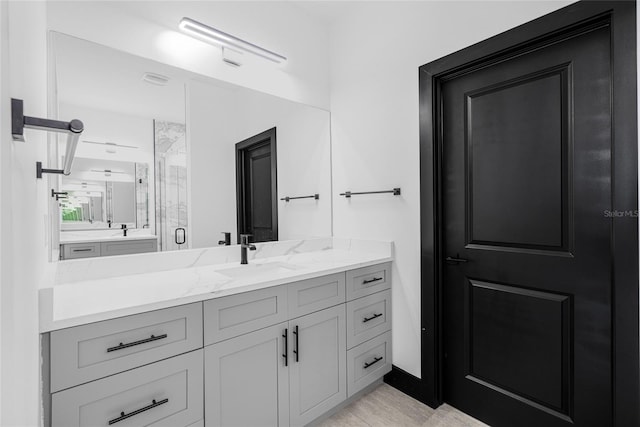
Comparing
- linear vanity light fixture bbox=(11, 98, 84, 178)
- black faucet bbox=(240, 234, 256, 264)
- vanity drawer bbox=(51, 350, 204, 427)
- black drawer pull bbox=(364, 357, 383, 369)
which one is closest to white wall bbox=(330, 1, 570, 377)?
black drawer pull bbox=(364, 357, 383, 369)

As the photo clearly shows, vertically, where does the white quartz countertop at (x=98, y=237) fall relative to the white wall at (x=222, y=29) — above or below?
below

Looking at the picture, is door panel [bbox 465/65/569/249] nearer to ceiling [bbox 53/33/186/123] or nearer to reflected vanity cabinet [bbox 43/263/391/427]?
reflected vanity cabinet [bbox 43/263/391/427]

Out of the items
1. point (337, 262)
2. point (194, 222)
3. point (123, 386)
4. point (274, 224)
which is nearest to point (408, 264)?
point (337, 262)

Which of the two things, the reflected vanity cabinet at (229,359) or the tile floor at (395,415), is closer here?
the reflected vanity cabinet at (229,359)

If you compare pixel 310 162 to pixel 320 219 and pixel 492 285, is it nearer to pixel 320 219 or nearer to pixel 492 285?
pixel 320 219

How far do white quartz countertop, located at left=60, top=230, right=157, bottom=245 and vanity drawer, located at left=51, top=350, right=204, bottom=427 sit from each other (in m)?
0.73

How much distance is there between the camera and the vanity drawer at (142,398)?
103 cm

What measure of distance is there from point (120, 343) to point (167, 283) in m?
0.37

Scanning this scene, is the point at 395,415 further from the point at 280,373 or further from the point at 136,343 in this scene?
the point at 136,343

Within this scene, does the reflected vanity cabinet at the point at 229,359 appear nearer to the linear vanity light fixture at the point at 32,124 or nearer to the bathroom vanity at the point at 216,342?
the bathroom vanity at the point at 216,342

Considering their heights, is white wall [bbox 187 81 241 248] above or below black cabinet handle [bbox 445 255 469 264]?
above

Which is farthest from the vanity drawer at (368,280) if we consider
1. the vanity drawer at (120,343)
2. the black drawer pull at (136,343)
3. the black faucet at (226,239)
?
the black drawer pull at (136,343)

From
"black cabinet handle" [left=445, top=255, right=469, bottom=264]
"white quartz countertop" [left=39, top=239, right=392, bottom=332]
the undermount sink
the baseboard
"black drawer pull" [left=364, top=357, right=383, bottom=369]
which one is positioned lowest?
the baseboard

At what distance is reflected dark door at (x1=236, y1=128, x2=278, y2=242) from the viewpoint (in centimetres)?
214
